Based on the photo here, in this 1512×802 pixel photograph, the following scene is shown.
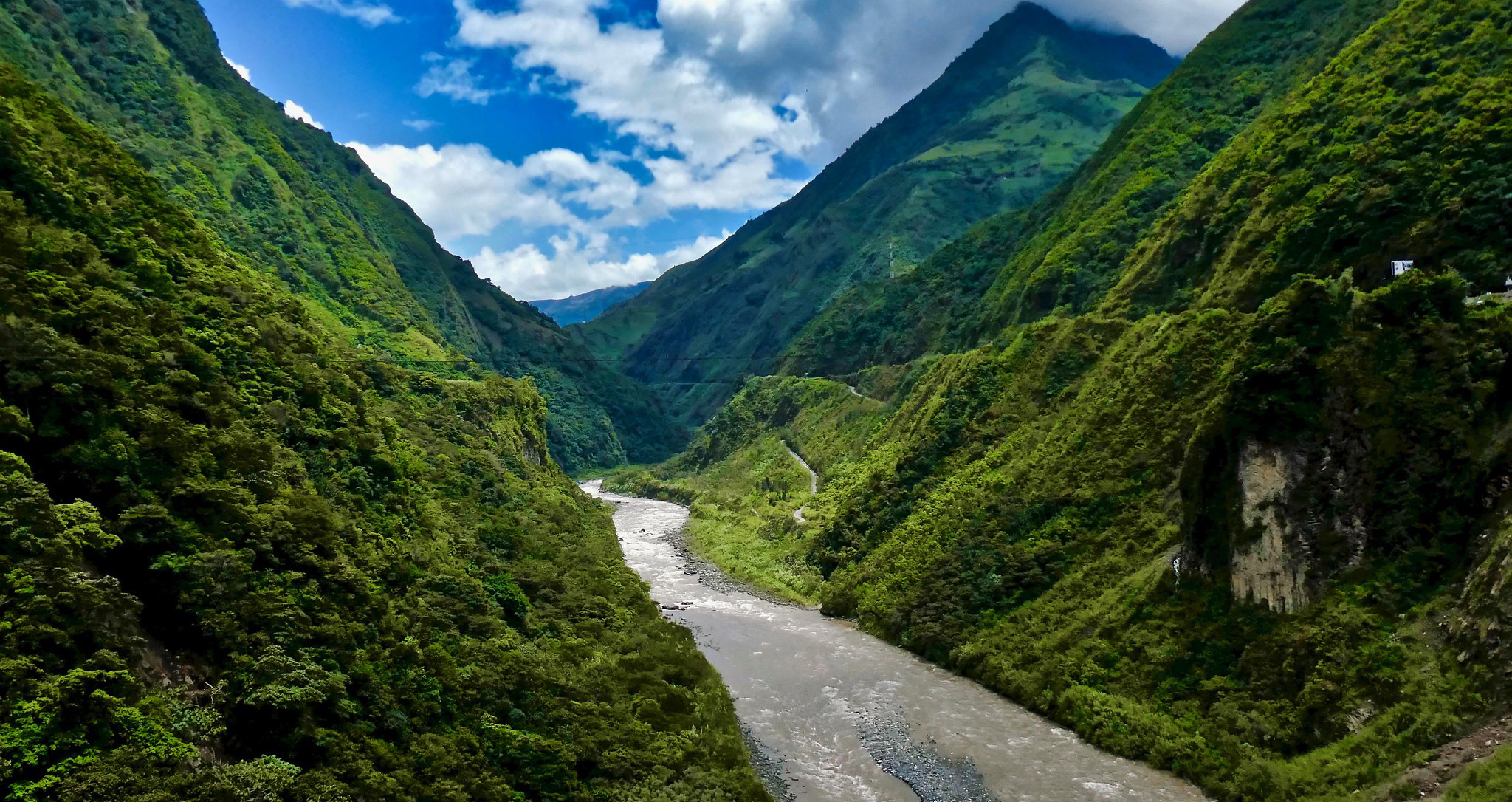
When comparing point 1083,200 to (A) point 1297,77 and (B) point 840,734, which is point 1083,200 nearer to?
(A) point 1297,77

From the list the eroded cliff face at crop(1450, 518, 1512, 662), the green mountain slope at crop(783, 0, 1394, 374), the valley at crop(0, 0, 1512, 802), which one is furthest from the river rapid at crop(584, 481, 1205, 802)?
the green mountain slope at crop(783, 0, 1394, 374)

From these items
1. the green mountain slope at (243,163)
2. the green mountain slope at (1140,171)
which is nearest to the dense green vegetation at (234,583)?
the green mountain slope at (243,163)

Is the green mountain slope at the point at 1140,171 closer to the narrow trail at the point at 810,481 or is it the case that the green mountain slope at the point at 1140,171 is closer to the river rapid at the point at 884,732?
the narrow trail at the point at 810,481

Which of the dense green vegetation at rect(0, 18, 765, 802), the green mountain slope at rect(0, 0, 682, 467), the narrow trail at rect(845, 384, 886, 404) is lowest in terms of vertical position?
the dense green vegetation at rect(0, 18, 765, 802)

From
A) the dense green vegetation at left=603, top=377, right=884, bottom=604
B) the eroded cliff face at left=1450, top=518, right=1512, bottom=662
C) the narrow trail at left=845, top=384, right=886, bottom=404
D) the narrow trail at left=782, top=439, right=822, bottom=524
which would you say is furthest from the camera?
the narrow trail at left=845, top=384, right=886, bottom=404

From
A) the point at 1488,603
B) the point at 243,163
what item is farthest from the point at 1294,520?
the point at 243,163

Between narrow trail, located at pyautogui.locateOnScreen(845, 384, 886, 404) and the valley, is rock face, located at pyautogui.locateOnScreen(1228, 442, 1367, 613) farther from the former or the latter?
narrow trail, located at pyautogui.locateOnScreen(845, 384, 886, 404)
